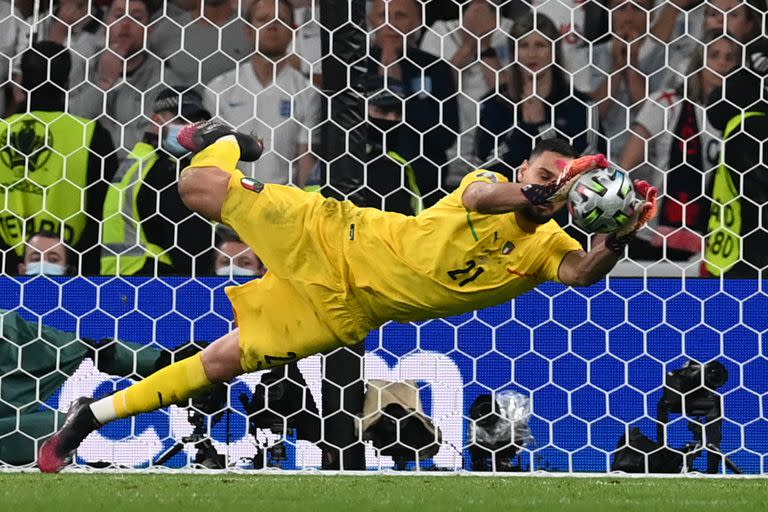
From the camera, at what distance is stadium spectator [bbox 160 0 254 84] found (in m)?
4.64

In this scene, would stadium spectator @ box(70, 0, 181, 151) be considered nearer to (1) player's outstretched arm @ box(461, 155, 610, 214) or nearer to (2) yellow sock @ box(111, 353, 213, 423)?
(2) yellow sock @ box(111, 353, 213, 423)

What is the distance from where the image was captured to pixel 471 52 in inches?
182

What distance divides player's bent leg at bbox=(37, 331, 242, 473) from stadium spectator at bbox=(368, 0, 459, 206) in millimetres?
1165

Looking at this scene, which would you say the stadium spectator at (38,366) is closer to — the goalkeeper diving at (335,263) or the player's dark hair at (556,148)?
the goalkeeper diving at (335,263)

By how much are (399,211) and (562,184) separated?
60.4 inches

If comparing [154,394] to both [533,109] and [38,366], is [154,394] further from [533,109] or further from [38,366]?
[533,109]

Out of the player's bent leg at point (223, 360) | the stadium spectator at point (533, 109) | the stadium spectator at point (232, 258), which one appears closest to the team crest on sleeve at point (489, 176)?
the player's bent leg at point (223, 360)

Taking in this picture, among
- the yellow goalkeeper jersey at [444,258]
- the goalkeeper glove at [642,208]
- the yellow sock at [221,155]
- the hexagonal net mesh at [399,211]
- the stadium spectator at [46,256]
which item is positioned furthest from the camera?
the stadium spectator at [46,256]

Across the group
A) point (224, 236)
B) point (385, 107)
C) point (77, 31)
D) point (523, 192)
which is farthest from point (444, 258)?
point (77, 31)

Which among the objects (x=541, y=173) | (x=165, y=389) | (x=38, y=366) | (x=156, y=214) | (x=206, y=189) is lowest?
(x=38, y=366)

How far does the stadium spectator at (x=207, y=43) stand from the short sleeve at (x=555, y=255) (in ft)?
5.28

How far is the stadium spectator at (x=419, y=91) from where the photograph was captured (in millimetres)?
4516

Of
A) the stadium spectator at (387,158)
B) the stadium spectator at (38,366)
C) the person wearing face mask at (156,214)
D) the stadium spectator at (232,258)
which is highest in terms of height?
the stadium spectator at (387,158)

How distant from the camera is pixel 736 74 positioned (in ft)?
14.9
